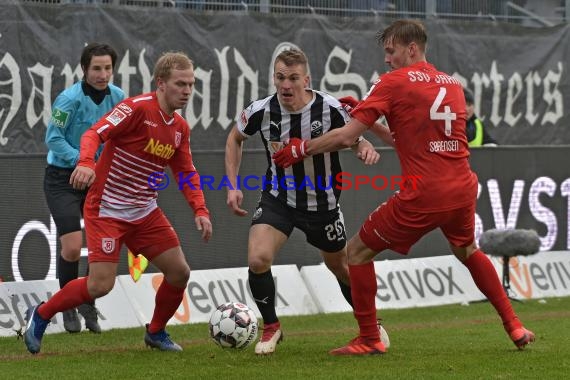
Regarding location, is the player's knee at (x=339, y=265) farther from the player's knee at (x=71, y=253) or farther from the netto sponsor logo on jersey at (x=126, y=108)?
the player's knee at (x=71, y=253)

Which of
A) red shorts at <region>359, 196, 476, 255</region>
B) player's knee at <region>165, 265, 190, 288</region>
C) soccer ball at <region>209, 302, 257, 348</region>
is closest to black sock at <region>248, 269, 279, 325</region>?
soccer ball at <region>209, 302, 257, 348</region>

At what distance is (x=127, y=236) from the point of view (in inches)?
367

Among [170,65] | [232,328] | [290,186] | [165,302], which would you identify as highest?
[170,65]

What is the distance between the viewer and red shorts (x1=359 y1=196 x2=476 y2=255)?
8789 millimetres

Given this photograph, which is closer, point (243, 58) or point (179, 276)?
point (179, 276)

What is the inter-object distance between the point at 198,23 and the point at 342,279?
5325 millimetres

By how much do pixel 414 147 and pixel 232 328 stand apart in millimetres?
1924

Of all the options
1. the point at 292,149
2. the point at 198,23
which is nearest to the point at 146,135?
the point at 292,149

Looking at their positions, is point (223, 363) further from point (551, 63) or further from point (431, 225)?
point (551, 63)

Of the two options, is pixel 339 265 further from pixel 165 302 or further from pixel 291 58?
pixel 291 58

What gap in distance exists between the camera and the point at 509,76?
16922 millimetres

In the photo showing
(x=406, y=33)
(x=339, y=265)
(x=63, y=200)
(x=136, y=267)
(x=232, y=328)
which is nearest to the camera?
(x=406, y=33)

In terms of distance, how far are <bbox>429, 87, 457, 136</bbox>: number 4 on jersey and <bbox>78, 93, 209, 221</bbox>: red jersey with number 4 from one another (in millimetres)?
1900

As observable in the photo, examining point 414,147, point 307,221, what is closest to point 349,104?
point 307,221
